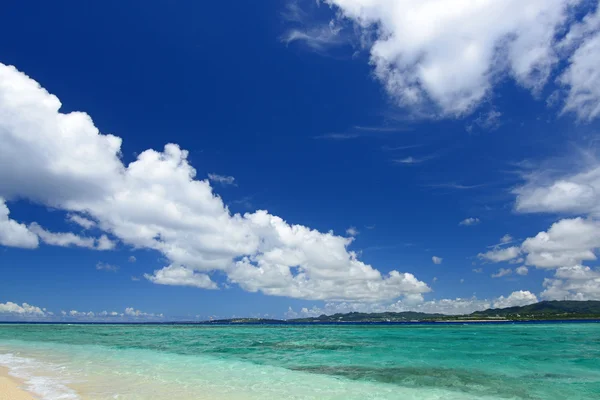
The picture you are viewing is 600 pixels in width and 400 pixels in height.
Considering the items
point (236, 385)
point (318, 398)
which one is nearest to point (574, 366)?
point (318, 398)

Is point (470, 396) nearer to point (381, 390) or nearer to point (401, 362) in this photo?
point (381, 390)

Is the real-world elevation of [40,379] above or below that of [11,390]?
below

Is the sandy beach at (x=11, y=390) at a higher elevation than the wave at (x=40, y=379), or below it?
higher

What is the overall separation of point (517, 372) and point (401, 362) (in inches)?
271

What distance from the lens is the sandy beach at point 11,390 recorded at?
1197 centimetres

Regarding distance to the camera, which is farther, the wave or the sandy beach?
the wave

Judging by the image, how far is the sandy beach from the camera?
471 inches

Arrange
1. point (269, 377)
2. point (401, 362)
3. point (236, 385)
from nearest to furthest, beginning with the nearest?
1. point (236, 385)
2. point (269, 377)
3. point (401, 362)

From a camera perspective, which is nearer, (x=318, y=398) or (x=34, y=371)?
(x=318, y=398)

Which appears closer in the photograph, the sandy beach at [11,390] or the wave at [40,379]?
the sandy beach at [11,390]

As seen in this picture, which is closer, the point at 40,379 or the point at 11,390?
the point at 11,390

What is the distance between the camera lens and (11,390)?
1310 cm

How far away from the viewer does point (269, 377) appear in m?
17.5

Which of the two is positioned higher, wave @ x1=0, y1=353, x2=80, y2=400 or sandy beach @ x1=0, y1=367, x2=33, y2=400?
sandy beach @ x1=0, y1=367, x2=33, y2=400
